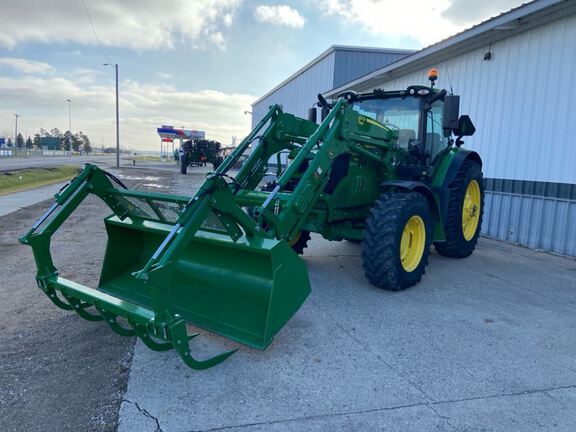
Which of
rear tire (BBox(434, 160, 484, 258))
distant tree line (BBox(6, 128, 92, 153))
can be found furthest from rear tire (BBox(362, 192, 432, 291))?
distant tree line (BBox(6, 128, 92, 153))

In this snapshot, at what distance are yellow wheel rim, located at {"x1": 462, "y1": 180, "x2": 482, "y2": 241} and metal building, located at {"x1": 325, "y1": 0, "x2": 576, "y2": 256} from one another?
4.73ft

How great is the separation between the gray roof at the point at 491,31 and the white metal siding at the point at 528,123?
0.48 ft

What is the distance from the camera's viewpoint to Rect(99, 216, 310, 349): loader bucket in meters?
3.10

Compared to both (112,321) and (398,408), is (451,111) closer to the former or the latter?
(398,408)

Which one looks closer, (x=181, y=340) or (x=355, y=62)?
(x=181, y=340)

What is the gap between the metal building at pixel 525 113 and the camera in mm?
6820

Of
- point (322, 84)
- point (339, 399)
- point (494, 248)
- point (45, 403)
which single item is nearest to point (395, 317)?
point (339, 399)

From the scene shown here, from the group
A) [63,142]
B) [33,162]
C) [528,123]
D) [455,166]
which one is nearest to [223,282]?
[455,166]

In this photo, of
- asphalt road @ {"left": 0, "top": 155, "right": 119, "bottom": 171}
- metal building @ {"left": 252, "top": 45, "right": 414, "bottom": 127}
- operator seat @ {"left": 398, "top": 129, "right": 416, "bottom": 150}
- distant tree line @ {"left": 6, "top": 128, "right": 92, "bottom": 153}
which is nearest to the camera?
operator seat @ {"left": 398, "top": 129, "right": 416, "bottom": 150}

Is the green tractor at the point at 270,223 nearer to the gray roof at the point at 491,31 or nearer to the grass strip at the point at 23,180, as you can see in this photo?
the gray roof at the point at 491,31

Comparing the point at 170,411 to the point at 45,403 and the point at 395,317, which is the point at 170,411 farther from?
the point at 395,317

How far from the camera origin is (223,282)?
362 centimetres

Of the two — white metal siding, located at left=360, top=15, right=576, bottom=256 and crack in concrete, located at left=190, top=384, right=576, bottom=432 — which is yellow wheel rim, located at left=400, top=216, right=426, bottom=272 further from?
white metal siding, located at left=360, top=15, right=576, bottom=256

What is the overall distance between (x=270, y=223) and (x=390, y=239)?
1.46m
